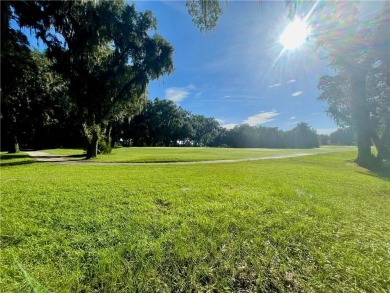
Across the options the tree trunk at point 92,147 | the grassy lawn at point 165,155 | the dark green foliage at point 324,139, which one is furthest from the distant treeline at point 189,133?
the tree trunk at point 92,147

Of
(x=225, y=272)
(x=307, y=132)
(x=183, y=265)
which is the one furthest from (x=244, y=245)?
(x=307, y=132)

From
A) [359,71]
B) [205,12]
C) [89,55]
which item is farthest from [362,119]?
[89,55]

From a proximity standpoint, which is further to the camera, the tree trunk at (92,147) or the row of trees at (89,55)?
the tree trunk at (92,147)

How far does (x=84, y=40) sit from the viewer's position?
37.6 ft

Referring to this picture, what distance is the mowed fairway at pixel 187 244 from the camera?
2393 millimetres

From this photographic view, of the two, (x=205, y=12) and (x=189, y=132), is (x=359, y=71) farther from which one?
(x=189, y=132)

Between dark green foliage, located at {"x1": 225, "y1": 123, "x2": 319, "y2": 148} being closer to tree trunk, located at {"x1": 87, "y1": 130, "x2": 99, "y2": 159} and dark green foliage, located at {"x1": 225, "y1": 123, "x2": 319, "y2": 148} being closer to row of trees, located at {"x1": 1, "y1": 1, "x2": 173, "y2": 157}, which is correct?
row of trees, located at {"x1": 1, "y1": 1, "x2": 173, "y2": 157}

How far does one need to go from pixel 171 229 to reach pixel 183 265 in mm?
910

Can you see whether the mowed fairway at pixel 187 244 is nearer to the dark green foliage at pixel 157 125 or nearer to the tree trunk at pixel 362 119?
the tree trunk at pixel 362 119

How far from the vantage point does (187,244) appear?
309cm

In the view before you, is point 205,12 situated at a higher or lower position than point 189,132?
lower

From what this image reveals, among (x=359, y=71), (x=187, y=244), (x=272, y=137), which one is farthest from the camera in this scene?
(x=272, y=137)

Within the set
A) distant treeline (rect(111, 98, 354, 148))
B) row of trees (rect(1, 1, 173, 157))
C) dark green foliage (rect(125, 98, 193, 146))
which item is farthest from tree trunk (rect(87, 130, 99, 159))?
dark green foliage (rect(125, 98, 193, 146))

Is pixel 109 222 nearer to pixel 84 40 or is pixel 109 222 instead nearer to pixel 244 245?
pixel 244 245
